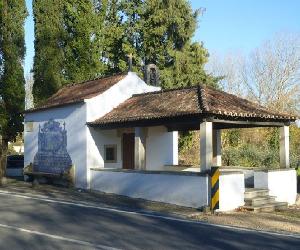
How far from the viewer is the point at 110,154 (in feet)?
71.6

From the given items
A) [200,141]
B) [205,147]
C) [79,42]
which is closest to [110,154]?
[200,141]

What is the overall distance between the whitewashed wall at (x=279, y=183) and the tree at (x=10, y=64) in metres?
12.8

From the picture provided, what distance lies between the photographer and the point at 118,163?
2200 centimetres

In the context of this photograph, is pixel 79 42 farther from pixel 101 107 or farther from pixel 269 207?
pixel 269 207

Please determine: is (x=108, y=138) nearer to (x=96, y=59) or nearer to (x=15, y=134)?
(x=15, y=134)

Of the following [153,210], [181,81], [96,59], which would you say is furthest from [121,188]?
[181,81]

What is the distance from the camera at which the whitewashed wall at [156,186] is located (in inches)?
615

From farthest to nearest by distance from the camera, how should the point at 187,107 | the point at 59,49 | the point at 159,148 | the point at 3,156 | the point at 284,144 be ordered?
the point at 59,49 → the point at 3,156 → the point at 159,148 → the point at 284,144 → the point at 187,107

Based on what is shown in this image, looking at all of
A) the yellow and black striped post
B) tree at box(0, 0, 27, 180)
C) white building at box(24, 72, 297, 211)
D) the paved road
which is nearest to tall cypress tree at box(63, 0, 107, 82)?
white building at box(24, 72, 297, 211)

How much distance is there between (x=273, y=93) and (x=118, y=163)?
93.1 feet

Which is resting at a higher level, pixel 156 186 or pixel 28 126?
pixel 28 126

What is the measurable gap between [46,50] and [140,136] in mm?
10916

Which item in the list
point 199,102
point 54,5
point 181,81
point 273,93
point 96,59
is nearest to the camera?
point 199,102

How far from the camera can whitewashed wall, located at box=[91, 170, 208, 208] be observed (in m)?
15.6
